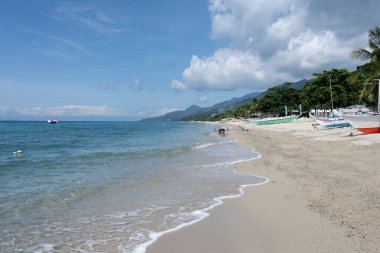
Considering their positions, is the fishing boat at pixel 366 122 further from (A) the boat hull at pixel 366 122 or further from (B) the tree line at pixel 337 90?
(B) the tree line at pixel 337 90

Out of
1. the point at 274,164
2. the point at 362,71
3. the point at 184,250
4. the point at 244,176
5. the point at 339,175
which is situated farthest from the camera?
the point at 362,71

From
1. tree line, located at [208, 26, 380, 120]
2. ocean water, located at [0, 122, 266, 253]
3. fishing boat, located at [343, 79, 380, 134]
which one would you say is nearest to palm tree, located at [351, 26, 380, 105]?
tree line, located at [208, 26, 380, 120]

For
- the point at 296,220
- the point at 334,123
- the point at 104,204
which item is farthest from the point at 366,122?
the point at 104,204

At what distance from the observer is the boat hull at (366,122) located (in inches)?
974

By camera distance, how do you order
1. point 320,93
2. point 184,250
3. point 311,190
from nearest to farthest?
1. point 184,250
2. point 311,190
3. point 320,93

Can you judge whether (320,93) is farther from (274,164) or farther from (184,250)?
(184,250)

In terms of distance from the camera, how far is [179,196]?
31.8ft

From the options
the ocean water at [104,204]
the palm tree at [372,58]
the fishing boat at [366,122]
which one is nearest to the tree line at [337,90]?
the palm tree at [372,58]

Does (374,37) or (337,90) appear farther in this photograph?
(337,90)

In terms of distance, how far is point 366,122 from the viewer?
82.3 ft

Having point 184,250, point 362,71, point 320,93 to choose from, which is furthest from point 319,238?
point 320,93

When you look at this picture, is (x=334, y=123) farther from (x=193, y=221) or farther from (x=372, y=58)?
(x=193, y=221)

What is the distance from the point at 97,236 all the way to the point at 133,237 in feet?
2.48

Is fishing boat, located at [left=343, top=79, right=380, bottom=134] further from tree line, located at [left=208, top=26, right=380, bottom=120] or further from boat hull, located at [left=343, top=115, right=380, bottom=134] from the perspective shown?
tree line, located at [left=208, top=26, right=380, bottom=120]
